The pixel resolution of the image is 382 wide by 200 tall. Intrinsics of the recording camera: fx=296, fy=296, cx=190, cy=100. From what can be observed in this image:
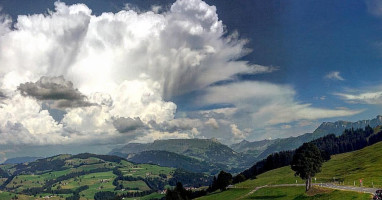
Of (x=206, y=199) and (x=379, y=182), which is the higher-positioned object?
(x=379, y=182)

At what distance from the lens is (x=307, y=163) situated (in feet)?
342

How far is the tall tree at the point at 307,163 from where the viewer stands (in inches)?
4085

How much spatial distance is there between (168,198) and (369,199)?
12356 cm

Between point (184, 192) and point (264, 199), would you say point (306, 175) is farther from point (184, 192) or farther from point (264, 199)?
point (184, 192)

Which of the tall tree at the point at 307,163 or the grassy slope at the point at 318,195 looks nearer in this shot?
the grassy slope at the point at 318,195

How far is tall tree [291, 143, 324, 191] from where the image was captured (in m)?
104

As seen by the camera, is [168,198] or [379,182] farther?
[168,198]

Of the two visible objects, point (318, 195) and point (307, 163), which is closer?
point (318, 195)

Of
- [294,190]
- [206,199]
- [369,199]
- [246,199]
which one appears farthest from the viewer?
[206,199]

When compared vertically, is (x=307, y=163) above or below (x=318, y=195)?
above

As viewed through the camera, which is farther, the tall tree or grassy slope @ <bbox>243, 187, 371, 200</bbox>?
the tall tree

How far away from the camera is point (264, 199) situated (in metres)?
109

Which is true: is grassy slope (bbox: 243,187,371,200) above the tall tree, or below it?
below

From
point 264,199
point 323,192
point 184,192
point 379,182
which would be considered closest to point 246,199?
point 264,199
